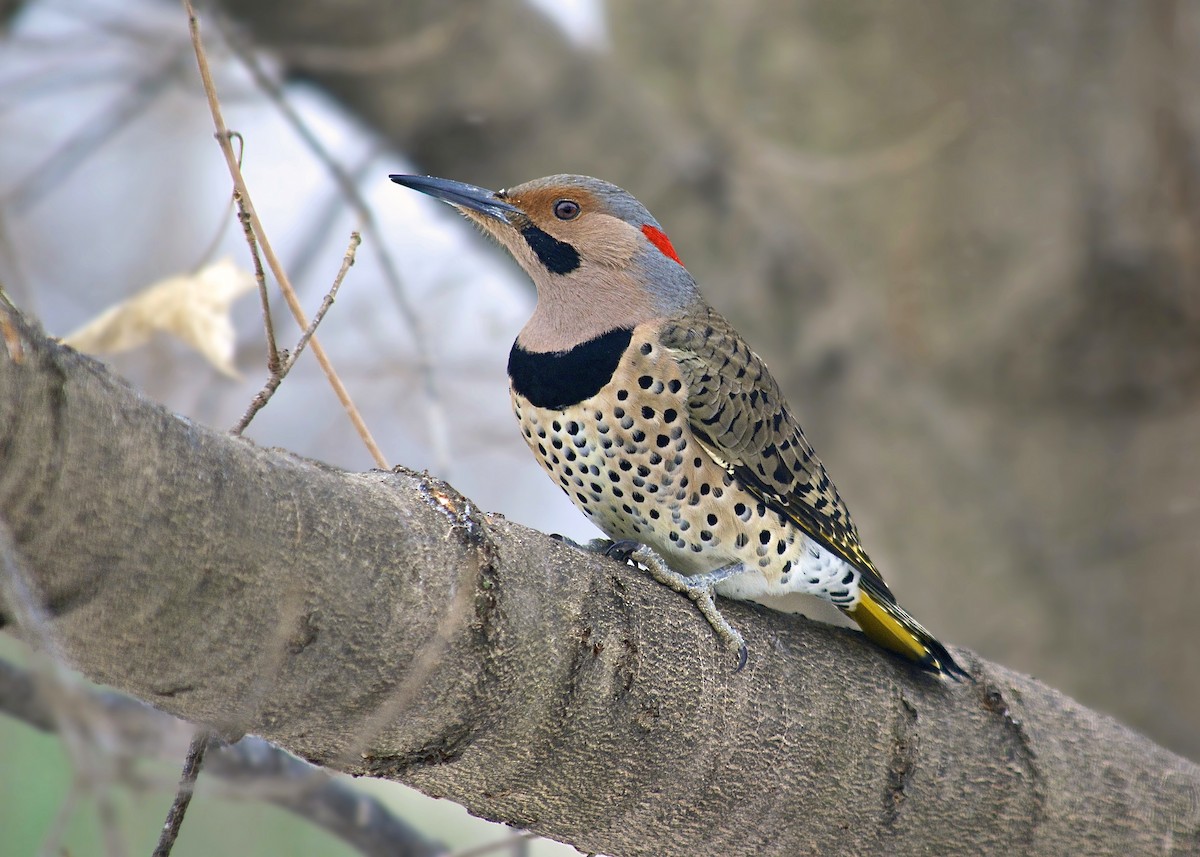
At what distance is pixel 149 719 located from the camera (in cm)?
239

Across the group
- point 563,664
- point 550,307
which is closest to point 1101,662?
point 550,307

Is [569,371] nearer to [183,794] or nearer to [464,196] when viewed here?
[464,196]

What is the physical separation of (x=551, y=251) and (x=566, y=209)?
0.38 feet

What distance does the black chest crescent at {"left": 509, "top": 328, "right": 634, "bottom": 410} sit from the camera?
2521mm

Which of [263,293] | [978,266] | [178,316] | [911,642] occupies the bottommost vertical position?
[263,293]

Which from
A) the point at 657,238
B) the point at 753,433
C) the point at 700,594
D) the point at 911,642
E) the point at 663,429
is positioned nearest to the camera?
the point at 700,594

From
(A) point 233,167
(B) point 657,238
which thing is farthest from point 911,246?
(A) point 233,167

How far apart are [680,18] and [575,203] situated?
296 cm

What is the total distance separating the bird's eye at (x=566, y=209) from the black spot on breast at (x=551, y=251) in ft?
0.20

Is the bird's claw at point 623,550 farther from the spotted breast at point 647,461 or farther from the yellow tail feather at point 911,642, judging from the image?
the yellow tail feather at point 911,642

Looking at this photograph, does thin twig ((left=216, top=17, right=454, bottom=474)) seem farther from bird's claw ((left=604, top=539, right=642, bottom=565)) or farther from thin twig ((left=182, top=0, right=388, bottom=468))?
thin twig ((left=182, top=0, right=388, bottom=468))

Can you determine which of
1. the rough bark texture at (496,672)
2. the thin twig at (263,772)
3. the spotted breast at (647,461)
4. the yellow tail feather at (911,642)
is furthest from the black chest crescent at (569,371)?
the thin twig at (263,772)

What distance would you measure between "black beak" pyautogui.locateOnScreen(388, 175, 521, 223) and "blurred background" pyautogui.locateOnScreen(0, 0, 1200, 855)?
1.15 meters

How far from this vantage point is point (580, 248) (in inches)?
112
